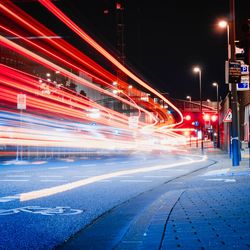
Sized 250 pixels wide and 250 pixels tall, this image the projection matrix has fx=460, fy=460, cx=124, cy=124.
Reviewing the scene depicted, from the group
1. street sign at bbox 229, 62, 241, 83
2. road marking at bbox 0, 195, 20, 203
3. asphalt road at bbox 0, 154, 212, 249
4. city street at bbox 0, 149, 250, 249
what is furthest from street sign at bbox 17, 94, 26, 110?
road marking at bbox 0, 195, 20, 203

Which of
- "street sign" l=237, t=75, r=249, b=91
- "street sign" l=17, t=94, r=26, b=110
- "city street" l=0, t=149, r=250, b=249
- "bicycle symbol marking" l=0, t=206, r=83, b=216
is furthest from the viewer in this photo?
"street sign" l=17, t=94, r=26, b=110

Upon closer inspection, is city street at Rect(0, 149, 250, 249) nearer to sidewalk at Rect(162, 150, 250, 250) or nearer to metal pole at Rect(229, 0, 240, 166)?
sidewalk at Rect(162, 150, 250, 250)

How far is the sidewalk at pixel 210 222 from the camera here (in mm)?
5738

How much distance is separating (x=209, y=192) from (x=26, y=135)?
26.5 metres

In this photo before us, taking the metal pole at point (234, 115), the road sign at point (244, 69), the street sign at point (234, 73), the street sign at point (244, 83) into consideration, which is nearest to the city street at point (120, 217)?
the metal pole at point (234, 115)

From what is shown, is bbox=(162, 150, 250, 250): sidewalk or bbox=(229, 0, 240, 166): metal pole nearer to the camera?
bbox=(162, 150, 250, 250): sidewalk

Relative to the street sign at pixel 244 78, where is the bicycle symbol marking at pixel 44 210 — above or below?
below

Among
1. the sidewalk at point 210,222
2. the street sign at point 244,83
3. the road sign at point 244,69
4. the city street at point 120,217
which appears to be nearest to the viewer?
the sidewalk at point 210,222

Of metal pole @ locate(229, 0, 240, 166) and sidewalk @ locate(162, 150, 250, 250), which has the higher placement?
metal pole @ locate(229, 0, 240, 166)

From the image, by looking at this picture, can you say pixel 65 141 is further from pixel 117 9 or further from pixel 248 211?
pixel 117 9

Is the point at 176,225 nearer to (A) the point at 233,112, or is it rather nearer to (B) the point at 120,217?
(B) the point at 120,217

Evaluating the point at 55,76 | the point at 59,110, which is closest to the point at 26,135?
the point at 59,110

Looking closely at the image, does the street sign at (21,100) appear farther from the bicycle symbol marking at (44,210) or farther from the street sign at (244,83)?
the bicycle symbol marking at (44,210)

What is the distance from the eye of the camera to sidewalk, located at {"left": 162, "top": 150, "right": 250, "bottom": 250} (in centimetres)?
574
